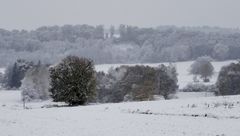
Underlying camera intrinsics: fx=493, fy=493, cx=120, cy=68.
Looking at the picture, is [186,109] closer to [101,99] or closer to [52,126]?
[52,126]

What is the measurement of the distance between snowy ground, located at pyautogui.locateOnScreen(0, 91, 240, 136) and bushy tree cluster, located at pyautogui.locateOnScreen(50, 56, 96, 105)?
52.3 ft

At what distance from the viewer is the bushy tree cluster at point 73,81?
2638 inches

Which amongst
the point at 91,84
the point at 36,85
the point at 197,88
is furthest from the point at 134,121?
the point at 197,88

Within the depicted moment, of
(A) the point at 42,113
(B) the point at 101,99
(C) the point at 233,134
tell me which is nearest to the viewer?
(C) the point at 233,134

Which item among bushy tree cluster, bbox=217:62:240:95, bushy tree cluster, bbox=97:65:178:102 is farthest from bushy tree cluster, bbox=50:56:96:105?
bushy tree cluster, bbox=217:62:240:95

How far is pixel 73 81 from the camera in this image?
67.7 metres

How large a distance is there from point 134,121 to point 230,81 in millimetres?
82342

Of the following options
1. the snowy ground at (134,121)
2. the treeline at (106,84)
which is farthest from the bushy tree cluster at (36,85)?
the snowy ground at (134,121)

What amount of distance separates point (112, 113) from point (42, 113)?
6.95 metres

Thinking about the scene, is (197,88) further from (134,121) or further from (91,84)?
(134,121)

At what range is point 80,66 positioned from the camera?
6944 cm

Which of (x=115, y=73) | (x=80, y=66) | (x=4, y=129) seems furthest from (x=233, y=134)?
(x=115, y=73)

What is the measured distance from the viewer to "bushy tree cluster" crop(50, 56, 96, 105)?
2638 inches

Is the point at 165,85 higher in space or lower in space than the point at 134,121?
lower
